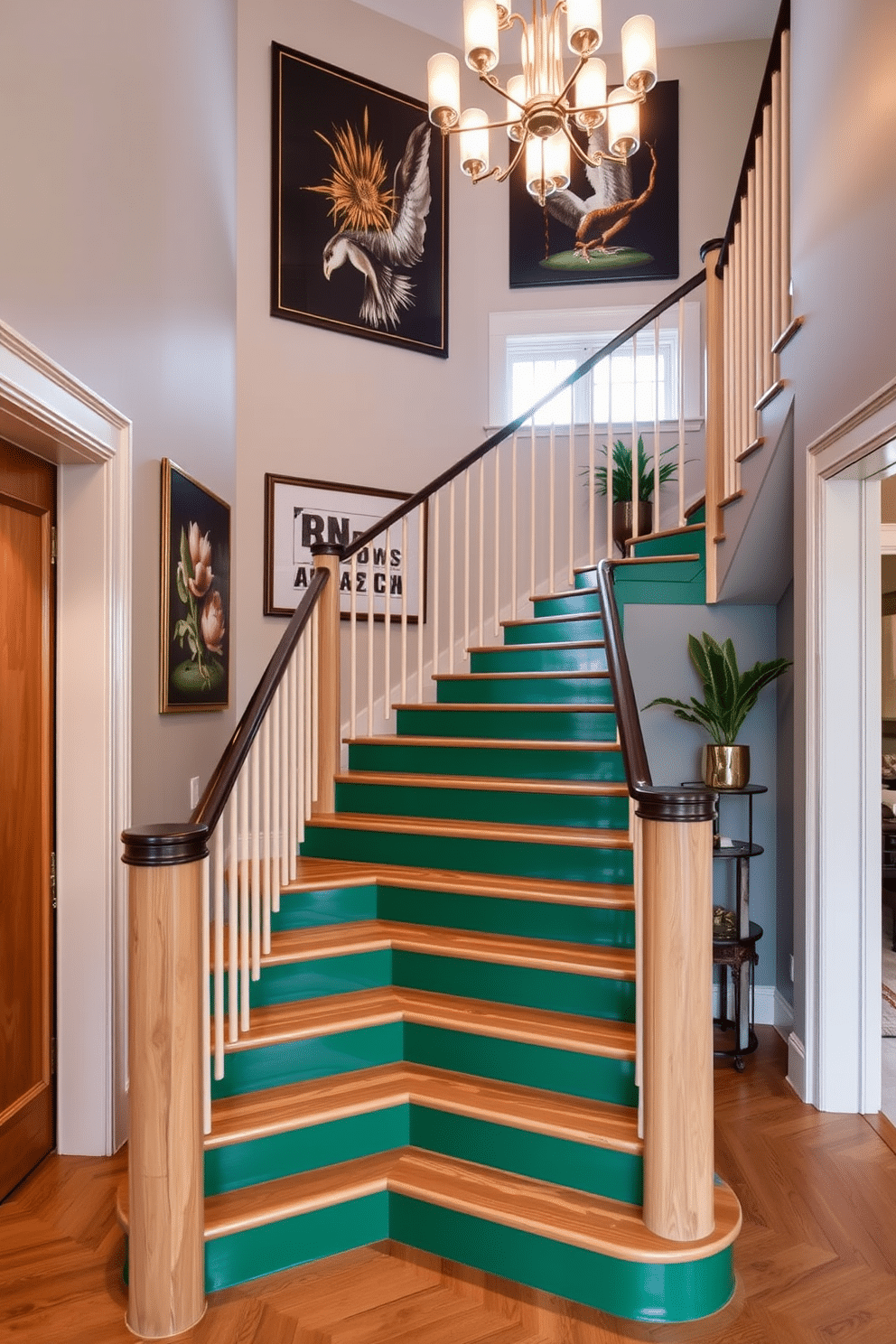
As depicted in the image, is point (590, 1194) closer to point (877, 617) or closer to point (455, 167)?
point (877, 617)

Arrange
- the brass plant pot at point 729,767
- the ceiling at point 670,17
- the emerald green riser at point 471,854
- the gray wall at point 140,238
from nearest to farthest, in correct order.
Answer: the gray wall at point 140,238 → the emerald green riser at point 471,854 → the brass plant pot at point 729,767 → the ceiling at point 670,17

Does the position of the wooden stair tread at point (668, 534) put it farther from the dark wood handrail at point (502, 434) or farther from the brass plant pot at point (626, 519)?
the dark wood handrail at point (502, 434)

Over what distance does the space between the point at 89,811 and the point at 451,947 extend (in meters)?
1.22

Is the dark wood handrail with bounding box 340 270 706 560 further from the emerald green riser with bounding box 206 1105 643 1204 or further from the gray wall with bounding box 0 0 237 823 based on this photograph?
the emerald green riser with bounding box 206 1105 643 1204

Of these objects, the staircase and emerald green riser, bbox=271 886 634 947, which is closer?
the staircase

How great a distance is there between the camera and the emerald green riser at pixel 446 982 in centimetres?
270

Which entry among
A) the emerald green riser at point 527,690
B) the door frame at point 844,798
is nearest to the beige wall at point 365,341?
the emerald green riser at point 527,690

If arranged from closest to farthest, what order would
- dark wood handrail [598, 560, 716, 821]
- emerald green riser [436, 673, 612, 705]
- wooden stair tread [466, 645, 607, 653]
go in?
1. dark wood handrail [598, 560, 716, 821]
2. emerald green riser [436, 673, 612, 705]
3. wooden stair tread [466, 645, 607, 653]

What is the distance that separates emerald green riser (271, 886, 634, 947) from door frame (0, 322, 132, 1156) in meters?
0.56

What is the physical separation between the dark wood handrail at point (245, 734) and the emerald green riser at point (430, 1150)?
86cm

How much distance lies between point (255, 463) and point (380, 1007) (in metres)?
3.20

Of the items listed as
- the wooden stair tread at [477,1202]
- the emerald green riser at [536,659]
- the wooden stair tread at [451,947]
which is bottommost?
the wooden stair tread at [477,1202]

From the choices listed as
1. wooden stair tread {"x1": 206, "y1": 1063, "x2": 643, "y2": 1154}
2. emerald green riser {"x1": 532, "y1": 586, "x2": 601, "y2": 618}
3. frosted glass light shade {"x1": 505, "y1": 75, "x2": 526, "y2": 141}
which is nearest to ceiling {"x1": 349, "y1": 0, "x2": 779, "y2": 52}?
frosted glass light shade {"x1": 505, "y1": 75, "x2": 526, "y2": 141}

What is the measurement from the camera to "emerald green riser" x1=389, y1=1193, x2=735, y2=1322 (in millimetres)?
2088
